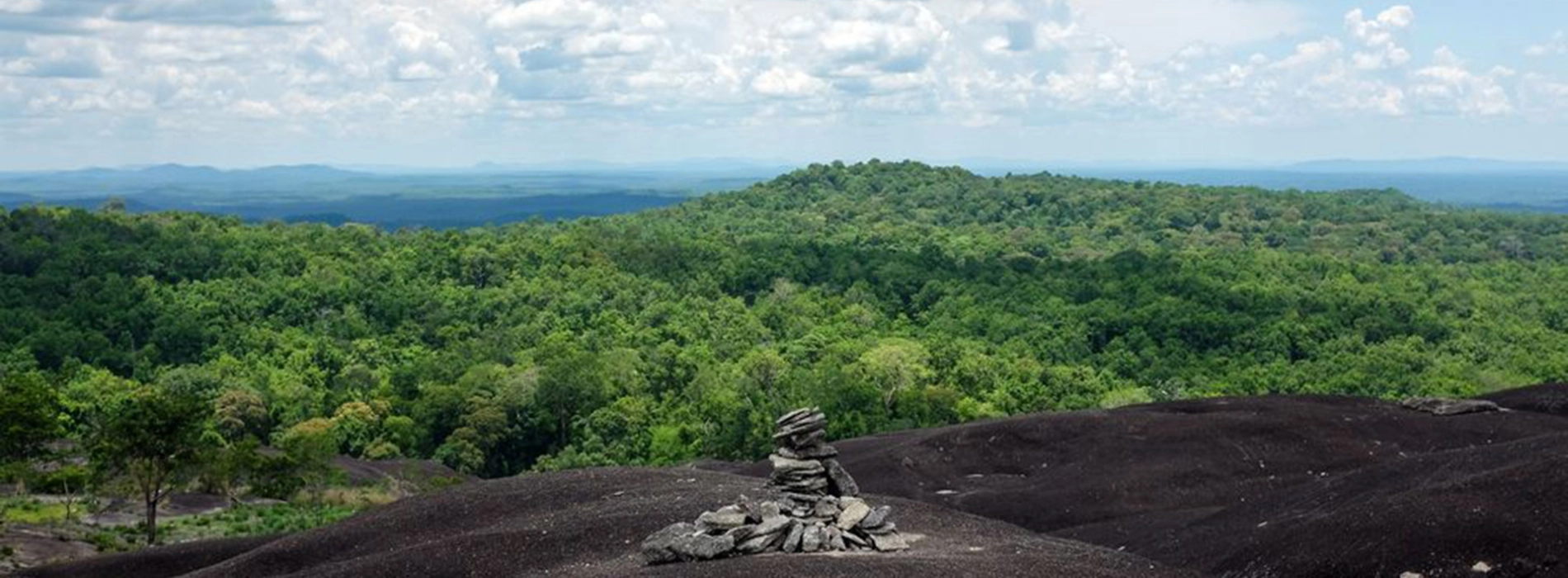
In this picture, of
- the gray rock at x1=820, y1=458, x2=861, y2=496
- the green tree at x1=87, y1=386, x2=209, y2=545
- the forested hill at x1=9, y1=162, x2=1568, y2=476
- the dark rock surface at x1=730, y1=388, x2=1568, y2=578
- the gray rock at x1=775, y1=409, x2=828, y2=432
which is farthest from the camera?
the forested hill at x1=9, y1=162, x2=1568, y2=476

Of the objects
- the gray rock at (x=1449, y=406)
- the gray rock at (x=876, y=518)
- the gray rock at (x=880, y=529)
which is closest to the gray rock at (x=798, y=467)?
the gray rock at (x=876, y=518)

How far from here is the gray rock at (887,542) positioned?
27.5 meters

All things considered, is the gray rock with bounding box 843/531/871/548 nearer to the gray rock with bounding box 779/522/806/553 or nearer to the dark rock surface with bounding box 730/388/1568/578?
the gray rock with bounding box 779/522/806/553

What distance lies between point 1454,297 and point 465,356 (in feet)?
218

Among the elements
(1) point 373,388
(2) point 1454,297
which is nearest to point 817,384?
(1) point 373,388

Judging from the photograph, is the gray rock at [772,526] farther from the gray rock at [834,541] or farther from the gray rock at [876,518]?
the gray rock at [876,518]

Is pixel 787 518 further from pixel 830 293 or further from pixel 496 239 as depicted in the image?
pixel 496 239

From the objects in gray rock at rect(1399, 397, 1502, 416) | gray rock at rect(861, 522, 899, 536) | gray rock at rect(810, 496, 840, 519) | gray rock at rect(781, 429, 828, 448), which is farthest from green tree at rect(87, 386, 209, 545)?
gray rock at rect(1399, 397, 1502, 416)

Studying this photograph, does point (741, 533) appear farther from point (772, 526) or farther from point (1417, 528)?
point (1417, 528)

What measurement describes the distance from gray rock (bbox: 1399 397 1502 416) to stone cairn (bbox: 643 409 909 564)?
23.0m

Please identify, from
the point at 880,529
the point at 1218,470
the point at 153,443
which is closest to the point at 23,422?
the point at 153,443

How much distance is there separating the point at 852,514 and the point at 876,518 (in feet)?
2.06

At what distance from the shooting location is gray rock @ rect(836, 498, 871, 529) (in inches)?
1086

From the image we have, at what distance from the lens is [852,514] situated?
27.8m
